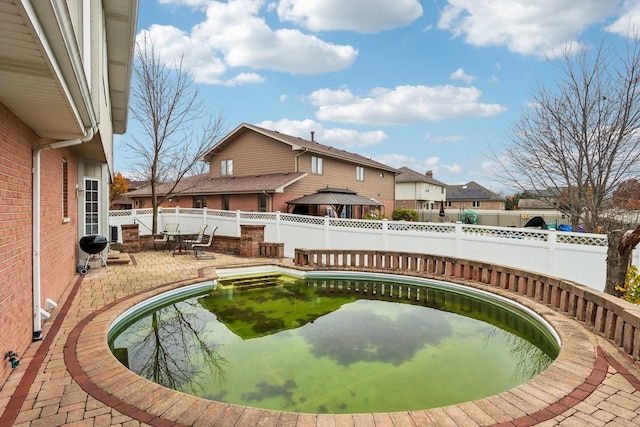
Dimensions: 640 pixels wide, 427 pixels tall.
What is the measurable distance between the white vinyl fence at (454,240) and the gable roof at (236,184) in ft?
8.66

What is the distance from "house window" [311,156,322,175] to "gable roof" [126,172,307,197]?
1.37 m

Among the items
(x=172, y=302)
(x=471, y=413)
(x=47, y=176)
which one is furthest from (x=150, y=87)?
(x=471, y=413)

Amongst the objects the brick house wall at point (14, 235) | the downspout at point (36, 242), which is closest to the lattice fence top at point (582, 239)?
the downspout at point (36, 242)

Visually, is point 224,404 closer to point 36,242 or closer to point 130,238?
point 36,242

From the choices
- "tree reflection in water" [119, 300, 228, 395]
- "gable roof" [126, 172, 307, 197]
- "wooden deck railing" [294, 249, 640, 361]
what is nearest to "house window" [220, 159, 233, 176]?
"gable roof" [126, 172, 307, 197]

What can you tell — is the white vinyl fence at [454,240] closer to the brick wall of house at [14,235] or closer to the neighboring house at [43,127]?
the neighboring house at [43,127]

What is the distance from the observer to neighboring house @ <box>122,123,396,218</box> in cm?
1891

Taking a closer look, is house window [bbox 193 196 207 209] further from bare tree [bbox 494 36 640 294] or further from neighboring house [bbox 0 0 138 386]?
bare tree [bbox 494 36 640 294]

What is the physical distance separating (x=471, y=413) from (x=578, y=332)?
2889mm

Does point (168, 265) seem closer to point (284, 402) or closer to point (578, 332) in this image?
point (284, 402)

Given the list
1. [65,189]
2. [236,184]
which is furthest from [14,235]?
[236,184]

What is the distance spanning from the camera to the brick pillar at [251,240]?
12.0 metres

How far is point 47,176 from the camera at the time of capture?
6000mm

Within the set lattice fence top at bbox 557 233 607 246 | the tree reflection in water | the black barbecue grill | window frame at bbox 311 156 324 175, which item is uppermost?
→ window frame at bbox 311 156 324 175
